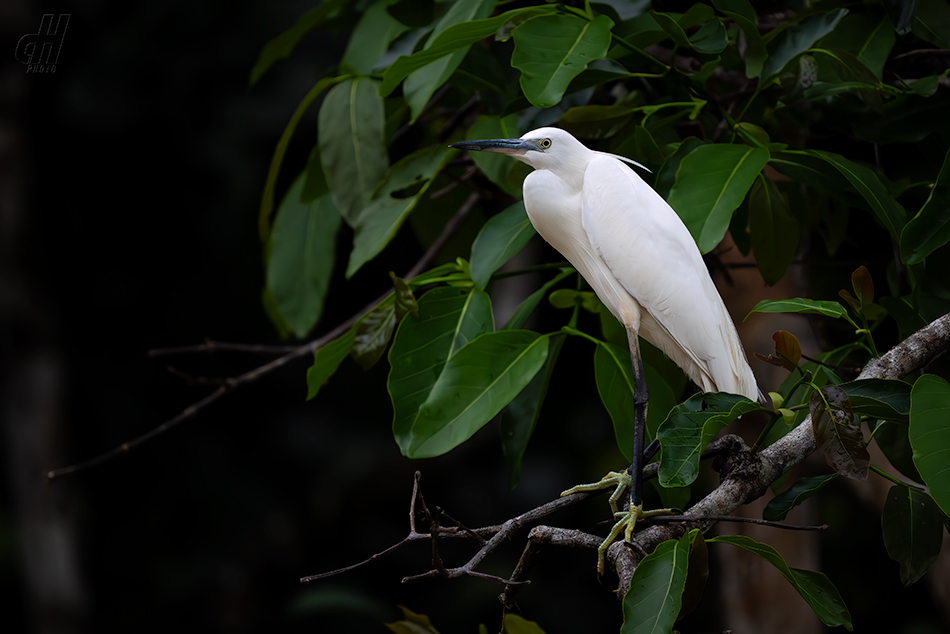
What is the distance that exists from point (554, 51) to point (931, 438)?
1.81 feet

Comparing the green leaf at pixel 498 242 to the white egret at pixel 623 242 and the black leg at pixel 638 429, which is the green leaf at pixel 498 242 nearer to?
the white egret at pixel 623 242

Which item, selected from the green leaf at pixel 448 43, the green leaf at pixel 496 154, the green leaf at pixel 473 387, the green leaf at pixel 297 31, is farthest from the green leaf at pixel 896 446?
the green leaf at pixel 297 31

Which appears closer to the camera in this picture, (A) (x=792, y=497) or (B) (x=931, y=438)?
(B) (x=931, y=438)

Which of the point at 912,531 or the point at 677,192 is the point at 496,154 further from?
the point at 912,531

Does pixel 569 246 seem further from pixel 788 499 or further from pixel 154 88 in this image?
pixel 154 88

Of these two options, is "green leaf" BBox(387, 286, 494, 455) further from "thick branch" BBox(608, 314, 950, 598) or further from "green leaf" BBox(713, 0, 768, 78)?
"green leaf" BBox(713, 0, 768, 78)

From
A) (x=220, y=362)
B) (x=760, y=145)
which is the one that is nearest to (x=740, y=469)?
(x=760, y=145)

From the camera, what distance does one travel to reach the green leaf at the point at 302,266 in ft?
3.99

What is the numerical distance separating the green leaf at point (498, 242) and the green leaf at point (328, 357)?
0.20 meters

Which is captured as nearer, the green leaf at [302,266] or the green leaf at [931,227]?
the green leaf at [931,227]

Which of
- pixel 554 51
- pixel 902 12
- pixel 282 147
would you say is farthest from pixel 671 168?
pixel 282 147

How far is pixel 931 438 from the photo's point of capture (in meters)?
0.60

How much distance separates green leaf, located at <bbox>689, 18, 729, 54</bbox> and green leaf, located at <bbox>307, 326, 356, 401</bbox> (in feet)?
1.86

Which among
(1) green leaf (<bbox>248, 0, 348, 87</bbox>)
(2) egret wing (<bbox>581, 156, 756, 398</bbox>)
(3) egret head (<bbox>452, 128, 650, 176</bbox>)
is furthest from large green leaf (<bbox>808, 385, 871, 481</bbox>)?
(1) green leaf (<bbox>248, 0, 348, 87</bbox>)
